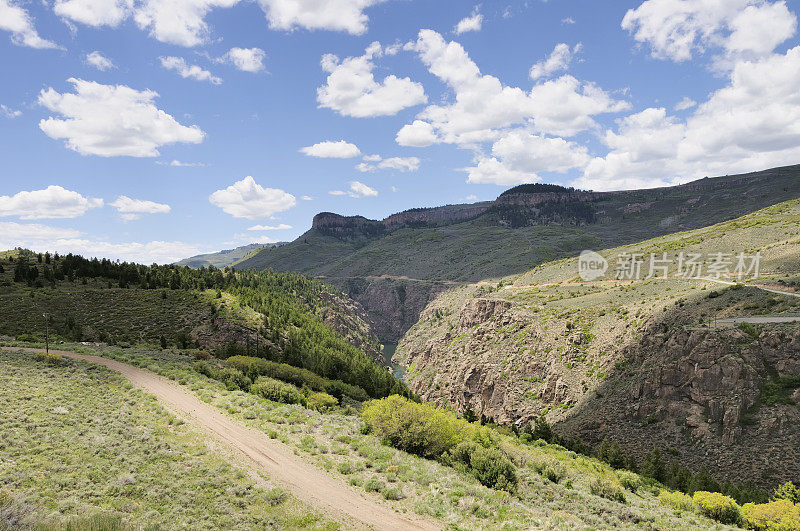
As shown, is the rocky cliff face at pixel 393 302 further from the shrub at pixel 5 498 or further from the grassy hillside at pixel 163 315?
the shrub at pixel 5 498

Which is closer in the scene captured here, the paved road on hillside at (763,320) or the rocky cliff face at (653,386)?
the rocky cliff face at (653,386)

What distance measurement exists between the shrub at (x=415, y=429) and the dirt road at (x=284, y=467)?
6.89 meters

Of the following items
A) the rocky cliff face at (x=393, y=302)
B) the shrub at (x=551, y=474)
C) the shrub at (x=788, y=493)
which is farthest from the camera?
the rocky cliff face at (x=393, y=302)

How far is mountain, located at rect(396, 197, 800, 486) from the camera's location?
31.0 metres

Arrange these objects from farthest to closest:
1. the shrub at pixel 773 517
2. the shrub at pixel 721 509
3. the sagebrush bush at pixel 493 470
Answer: the shrub at pixel 721 509 < the shrub at pixel 773 517 < the sagebrush bush at pixel 493 470

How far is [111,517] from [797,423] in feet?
143

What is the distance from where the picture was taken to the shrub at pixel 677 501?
21.7 metres

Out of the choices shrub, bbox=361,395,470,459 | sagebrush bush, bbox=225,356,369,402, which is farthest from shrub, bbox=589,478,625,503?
sagebrush bush, bbox=225,356,369,402

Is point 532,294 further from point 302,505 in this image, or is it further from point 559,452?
point 302,505

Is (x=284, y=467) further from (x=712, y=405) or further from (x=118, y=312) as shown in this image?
(x=118, y=312)

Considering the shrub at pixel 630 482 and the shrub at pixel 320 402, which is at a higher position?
the shrub at pixel 320 402

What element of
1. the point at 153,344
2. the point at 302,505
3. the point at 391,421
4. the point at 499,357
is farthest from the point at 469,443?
the point at 153,344

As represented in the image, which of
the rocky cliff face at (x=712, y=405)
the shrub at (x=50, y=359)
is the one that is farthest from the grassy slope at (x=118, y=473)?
the rocky cliff face at (x=712, y=405)

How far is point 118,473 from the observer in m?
14.6
